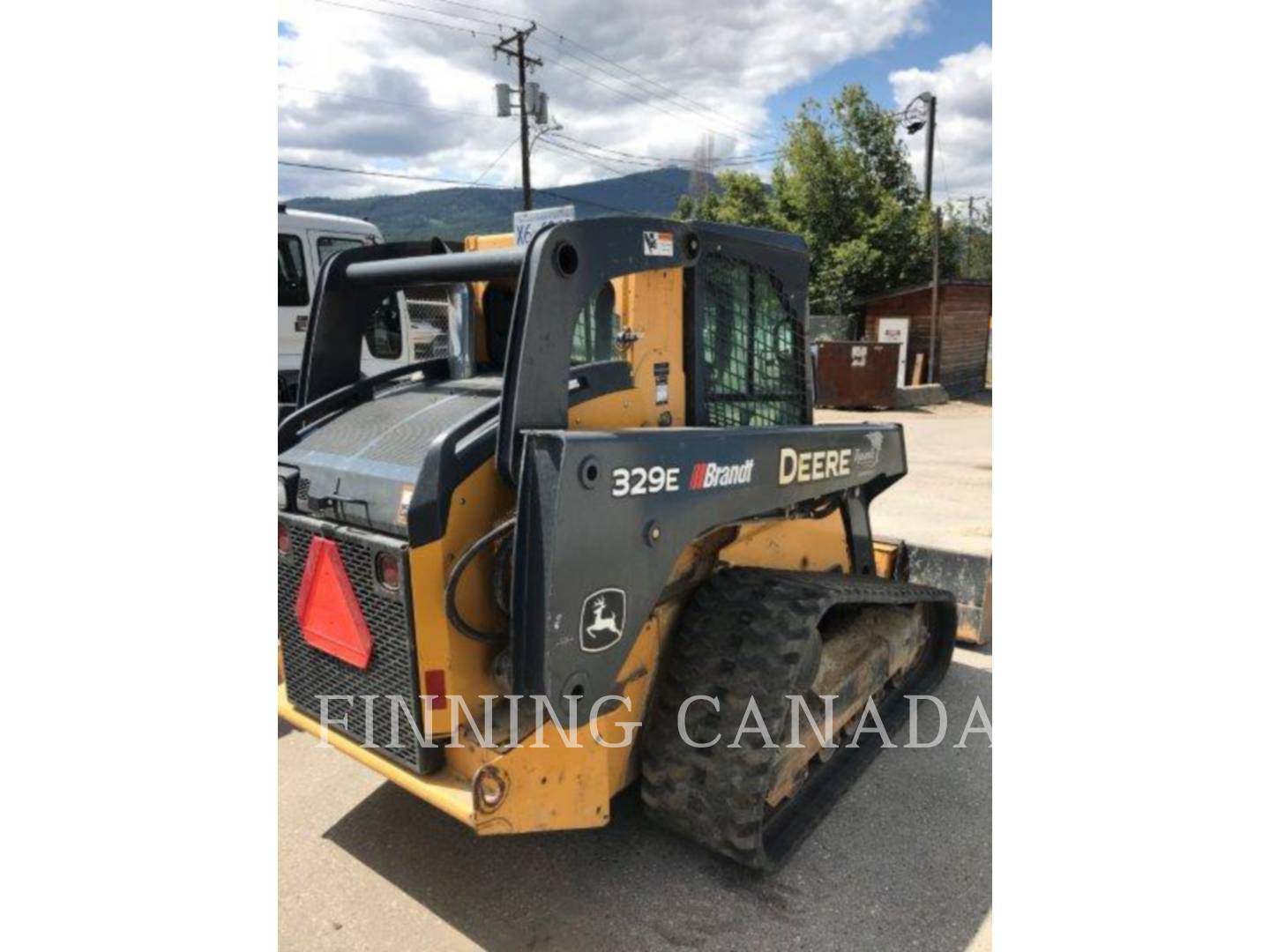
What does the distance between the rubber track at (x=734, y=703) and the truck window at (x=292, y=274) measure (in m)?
7.42

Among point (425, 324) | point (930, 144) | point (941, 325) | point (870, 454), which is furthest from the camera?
point (930, 144)

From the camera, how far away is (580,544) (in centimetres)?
228

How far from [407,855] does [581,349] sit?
1.89m

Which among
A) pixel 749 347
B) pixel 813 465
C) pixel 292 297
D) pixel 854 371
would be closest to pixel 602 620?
pixel 813 465

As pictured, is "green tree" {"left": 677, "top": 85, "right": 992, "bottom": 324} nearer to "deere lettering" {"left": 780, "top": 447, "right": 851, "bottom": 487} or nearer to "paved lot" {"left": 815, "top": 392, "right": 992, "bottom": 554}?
"paved lot" {"left": 815, "top": 392, "right": 992, "bottom": 554}

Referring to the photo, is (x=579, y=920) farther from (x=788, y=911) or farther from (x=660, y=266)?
(x=660, y=266)

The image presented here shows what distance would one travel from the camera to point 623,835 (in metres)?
3.06

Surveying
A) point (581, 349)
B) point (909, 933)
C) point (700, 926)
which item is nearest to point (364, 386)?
point (581, 349)

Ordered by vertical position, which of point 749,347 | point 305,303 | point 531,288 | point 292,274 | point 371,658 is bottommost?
point 371,658

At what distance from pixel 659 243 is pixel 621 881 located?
216cm

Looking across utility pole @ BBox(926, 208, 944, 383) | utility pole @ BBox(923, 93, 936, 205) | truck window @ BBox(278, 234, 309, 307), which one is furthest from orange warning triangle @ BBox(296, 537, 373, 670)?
utility pole @ BBox(923, 93, 936, 205)

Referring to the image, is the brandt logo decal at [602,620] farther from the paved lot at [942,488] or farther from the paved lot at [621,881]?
the paved lot at [942,488]

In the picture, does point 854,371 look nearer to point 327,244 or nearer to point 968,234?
point 327,244

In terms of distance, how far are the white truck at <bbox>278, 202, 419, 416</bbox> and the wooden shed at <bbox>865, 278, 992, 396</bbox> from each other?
12.6m
